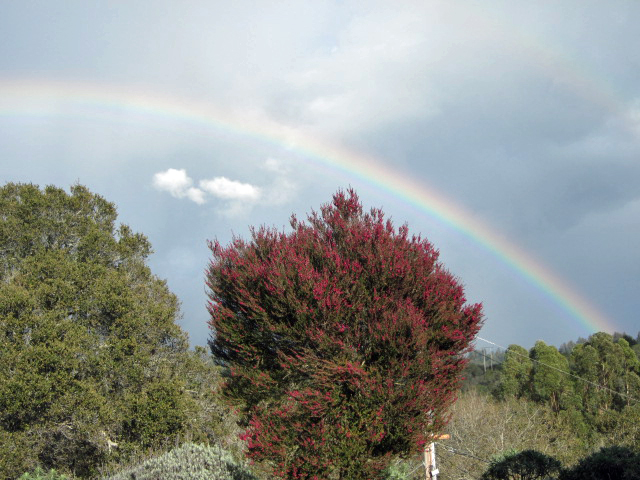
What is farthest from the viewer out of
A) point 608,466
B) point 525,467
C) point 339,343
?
point 525,467

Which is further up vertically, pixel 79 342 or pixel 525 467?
pixel 79 342

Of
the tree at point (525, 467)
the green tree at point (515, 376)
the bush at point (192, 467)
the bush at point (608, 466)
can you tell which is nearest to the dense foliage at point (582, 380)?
the green tree at point (515, 376)

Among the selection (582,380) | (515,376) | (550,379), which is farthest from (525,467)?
(582,380)

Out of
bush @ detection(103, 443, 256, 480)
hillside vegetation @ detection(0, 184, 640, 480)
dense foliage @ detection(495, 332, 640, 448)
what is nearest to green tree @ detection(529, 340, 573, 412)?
dense foliage @ detection(495, 332, 640, 448)

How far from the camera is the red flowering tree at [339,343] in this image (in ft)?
26.0

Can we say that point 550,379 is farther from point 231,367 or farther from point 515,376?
point 231,367

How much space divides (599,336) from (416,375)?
38.3 metres

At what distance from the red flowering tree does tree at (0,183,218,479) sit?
5.98 m

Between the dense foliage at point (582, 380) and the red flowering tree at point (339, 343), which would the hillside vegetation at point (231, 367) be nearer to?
the red flowering tree at point (339, 343)

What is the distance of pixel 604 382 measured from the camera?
126ft

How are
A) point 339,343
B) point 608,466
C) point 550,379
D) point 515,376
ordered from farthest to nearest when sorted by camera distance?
1. point 515,376
2. point 550,379
3. point 608,466
4. point 339,343

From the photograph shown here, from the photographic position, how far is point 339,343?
8.08 metres

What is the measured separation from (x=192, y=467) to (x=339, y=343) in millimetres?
3260

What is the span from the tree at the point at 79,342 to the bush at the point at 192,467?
559cm
